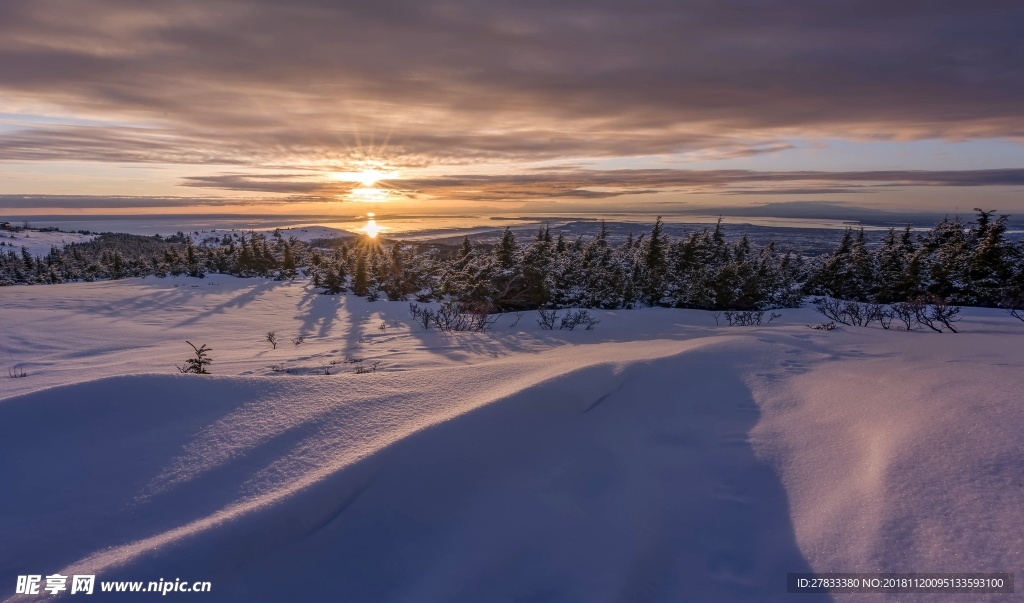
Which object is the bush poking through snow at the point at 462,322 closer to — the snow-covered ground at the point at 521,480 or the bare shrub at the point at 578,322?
the bare shrub at the point at 578,322

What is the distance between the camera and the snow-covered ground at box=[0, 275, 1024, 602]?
1989 mm

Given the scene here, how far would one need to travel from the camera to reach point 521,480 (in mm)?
2684

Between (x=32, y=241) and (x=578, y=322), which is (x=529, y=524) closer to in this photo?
(x=578, y=322)

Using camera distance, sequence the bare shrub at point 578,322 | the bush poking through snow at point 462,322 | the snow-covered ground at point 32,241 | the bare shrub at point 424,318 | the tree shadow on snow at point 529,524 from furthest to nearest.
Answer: the snow-covered ground at point 32,241
the bare shrub at point 424,318
the bush poking through snow at point 462,322
the bare shrub at point 578,322
the tree shadow on snow at point 529,524

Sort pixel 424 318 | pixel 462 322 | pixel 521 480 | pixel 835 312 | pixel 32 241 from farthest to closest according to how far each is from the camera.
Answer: pixel 32 241
pixel 424 318
pixel 462 322
pixel 835 312
pixel 521 480

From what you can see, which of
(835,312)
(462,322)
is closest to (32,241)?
(462,322)

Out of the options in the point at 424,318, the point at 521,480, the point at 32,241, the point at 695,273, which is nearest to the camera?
the point at 521,480

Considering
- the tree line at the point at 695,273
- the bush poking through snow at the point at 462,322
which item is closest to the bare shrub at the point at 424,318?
the bush poking through snow at the point at 462,322

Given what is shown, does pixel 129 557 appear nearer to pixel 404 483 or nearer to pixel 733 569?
pixel 404 483

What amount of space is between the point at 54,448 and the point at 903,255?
3809cm

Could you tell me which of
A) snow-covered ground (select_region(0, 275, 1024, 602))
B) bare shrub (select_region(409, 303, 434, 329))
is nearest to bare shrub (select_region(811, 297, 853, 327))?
snow-covered ground (select_region(0, 275, 1024, 602))

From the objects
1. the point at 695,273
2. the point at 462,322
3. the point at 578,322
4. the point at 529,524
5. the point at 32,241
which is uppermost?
the point at 32,241

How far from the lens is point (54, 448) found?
271cm

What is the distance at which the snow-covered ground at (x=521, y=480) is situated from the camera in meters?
1.99
